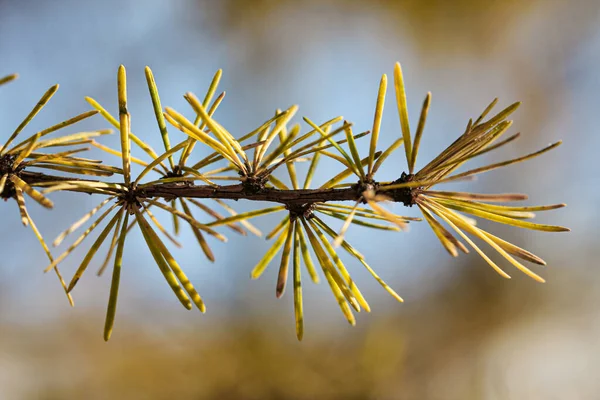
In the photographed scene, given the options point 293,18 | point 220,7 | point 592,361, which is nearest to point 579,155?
point 592,361

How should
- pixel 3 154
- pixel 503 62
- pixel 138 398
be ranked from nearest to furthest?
pixel 3 154 → pixel 138 398 → pixel 503 62

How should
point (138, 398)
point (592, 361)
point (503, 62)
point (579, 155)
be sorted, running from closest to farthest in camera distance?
point (138, 398) < point (592, 361) < point (579, 155) < point (503, 62)

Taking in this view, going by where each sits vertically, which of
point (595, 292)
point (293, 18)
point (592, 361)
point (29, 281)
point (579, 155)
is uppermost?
point (293, 18)

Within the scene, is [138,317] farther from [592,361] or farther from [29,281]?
[592,361]

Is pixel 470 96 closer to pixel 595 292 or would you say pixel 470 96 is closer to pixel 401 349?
pixel 595 292

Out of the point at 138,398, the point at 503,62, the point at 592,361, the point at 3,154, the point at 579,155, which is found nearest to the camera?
the point at 3,154

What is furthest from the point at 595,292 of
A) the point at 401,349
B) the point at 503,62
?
the point at 503,62

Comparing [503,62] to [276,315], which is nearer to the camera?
[276,315]

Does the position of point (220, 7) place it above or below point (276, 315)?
above

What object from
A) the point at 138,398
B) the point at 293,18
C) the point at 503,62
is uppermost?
the point at 293,18
